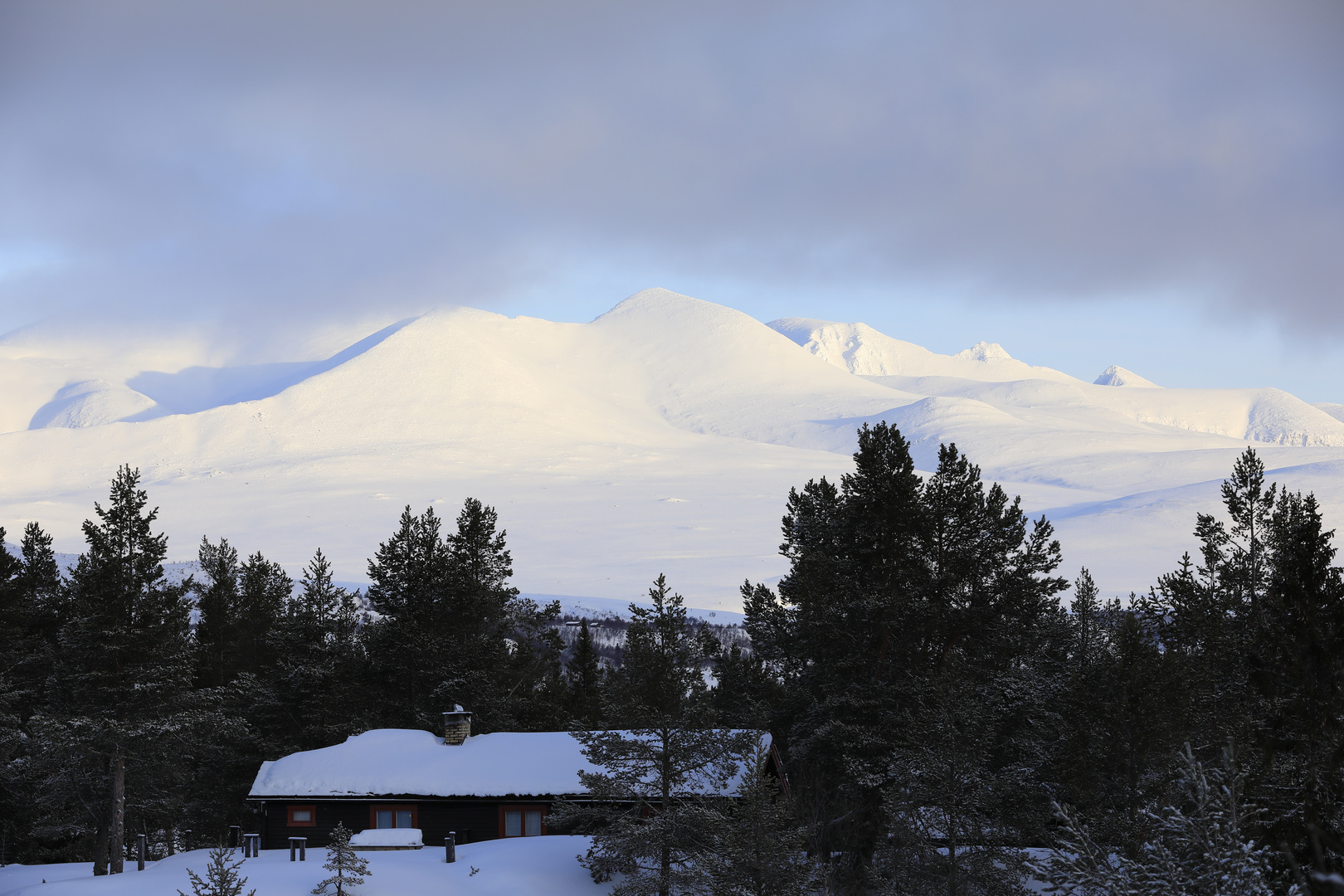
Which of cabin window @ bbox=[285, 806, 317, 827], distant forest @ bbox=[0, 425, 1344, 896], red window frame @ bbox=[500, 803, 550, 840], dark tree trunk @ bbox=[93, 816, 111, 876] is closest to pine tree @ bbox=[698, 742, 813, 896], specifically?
distant forest @ bbox=[0, 425, 1344, 896]

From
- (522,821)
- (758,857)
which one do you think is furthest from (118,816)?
(758,857)

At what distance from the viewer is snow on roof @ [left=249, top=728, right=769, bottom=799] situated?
3031 cm

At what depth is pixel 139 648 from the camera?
2897cm

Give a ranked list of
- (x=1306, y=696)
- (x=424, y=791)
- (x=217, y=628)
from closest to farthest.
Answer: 1. (x=1306, y=696)
2. (x=424, y=791)
3. (x=217, y=628)

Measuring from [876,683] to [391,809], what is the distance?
576 inches

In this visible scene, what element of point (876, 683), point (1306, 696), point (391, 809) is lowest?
point (391, 809)

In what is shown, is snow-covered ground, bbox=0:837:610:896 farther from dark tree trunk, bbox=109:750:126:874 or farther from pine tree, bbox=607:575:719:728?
pine tree, bbox=607:575:719:728

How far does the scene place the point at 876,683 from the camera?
2894 cm

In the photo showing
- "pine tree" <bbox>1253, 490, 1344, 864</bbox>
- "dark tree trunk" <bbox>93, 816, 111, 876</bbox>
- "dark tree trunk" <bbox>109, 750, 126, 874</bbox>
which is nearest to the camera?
"pine tree" <bbox>1253, 490, 1344, 864</bbox>

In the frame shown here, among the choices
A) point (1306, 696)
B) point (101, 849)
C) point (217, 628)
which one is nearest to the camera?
point (1306, 696)

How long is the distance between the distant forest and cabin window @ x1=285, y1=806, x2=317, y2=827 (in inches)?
121

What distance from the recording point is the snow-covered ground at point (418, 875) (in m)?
23.9

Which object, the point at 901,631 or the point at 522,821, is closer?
the point at 901,631

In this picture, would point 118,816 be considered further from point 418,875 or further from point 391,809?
point 418,875
